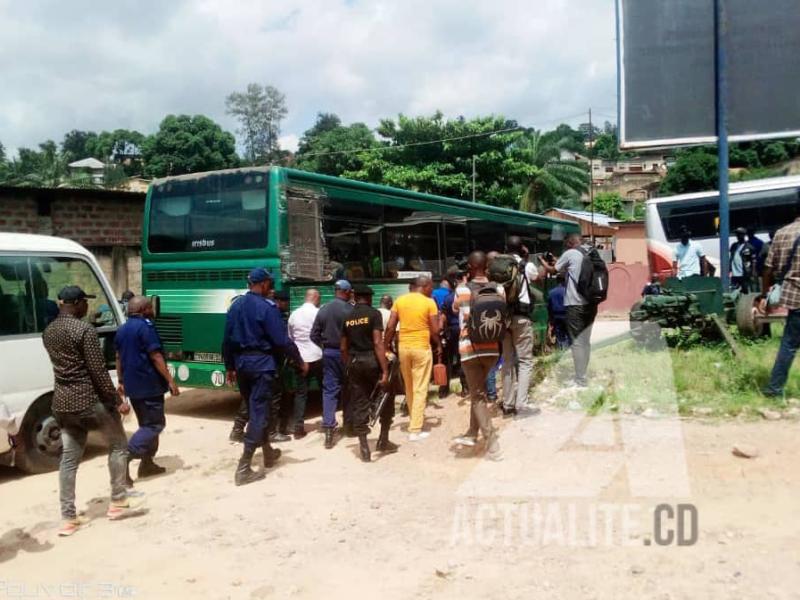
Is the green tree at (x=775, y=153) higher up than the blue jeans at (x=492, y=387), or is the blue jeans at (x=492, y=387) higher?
the green tree at (x=775, y=153)

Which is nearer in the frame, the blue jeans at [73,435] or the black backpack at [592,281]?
the blue jeans at [73,435]

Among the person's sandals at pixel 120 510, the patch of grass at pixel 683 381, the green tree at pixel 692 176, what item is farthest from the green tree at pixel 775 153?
the person's sandals at pixel 120 510

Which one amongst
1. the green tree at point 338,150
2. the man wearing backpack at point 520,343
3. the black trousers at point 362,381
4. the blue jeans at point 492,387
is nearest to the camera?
the black trousers at point 362,381

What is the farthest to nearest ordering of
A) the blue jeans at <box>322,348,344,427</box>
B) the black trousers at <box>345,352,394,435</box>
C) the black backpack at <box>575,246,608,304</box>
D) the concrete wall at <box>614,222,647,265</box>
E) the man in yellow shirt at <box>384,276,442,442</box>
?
the concrete wall at <box>614,222,647,265</box>
the black backpack at <box>575,246,608,304</box>
the blue jeans at <box>322,348,344,427</box>
the man in yellow shirt at <box>384,276,442,442</box>
the black trousers at <box>345,352,394,435</box>

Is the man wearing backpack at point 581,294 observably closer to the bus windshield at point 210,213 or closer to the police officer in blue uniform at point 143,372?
the bus windshield at point 210,213

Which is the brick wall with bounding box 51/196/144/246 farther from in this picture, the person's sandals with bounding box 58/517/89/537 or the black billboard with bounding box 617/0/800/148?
the black billboard with bounding box 617/0/800/148

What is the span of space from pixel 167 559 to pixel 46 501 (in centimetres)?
190

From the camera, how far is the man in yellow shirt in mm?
6438

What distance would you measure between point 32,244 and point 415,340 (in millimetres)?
3735

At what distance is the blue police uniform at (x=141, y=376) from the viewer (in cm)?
579

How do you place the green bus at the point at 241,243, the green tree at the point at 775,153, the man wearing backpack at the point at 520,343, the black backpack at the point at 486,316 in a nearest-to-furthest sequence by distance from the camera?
the black backpack at the point at 486,316 < the man wearing backpack at the point at 520,343 < the green bus at the point at 241,243 < the green tree at the point at 775,153

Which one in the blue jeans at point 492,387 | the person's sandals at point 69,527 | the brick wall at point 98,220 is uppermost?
the brick wall at point 98,220

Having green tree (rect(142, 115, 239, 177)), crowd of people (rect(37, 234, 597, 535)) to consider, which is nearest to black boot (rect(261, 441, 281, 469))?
crowd of people (rect(37, 234, 597, 535))

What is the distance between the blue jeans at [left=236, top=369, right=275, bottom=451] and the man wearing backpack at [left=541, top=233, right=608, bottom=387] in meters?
→ 3.19
